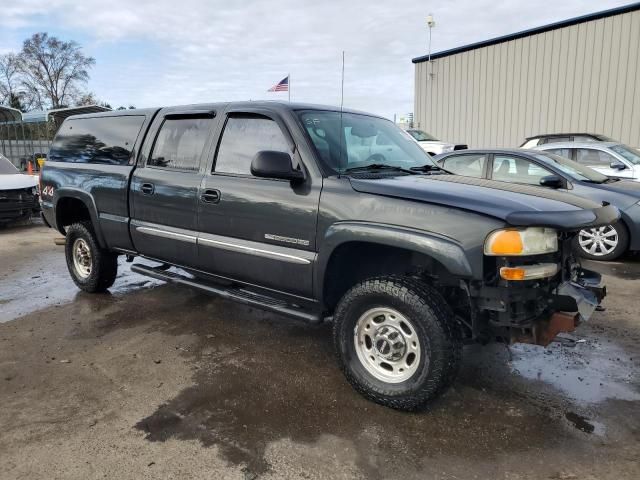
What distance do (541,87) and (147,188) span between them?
18.1m

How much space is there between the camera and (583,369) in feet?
12.2

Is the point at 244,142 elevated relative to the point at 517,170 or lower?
elevated

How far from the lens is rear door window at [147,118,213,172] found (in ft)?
13.8

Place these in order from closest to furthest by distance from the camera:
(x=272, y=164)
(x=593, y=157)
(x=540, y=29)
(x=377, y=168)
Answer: (x=272, y=164)
(x=377, y=168)
(x=593, y=157)
(x=540, y=29)

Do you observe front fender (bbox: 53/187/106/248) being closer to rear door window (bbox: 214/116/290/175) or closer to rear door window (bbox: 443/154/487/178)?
rear door window (bbox: 214/116/290/175)

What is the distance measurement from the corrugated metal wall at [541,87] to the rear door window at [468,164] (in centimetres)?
1258

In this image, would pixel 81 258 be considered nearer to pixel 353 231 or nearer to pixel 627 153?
pixel 353 231

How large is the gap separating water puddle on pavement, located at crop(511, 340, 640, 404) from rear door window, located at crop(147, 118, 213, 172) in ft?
9.85

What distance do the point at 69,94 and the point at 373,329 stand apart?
48.3 metres

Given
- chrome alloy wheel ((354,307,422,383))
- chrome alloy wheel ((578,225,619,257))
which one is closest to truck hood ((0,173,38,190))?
chrome alloy wheel ((354,307,422,383))

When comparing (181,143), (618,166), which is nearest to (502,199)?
(181,143)

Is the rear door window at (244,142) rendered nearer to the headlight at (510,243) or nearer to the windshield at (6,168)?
the headlight at (510,243)

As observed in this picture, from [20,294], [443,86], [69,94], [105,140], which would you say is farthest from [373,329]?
[69,94]

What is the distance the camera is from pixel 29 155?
68.3 ft
